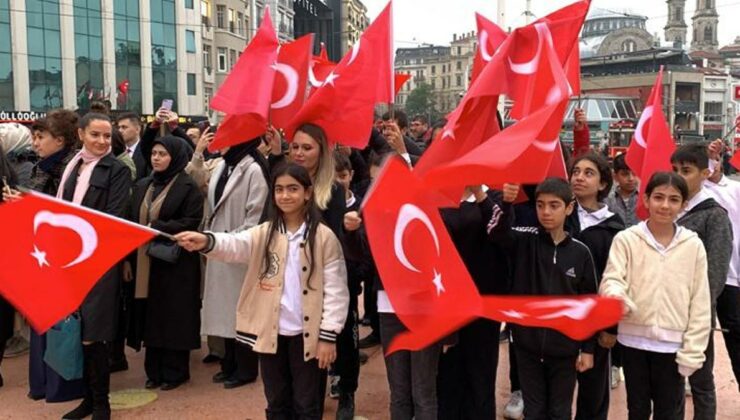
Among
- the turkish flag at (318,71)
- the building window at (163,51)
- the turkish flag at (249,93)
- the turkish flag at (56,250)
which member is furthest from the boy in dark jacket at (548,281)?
the building window at (163,51)

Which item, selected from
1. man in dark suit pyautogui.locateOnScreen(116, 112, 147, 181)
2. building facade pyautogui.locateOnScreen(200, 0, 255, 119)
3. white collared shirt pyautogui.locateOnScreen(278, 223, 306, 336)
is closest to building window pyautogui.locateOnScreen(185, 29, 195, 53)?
building facade pyautogui.locateOnScreen(200, 0, 255, 119)

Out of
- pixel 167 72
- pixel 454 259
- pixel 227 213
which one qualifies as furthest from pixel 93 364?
pixel 167 72

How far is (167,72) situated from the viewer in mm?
43875

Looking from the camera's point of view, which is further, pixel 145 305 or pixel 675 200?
pixel 145 305

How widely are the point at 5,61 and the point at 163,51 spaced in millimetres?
10176

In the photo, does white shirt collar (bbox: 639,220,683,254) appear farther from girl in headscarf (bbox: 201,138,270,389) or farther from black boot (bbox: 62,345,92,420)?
black boot (bbox: 62,345,92,420)

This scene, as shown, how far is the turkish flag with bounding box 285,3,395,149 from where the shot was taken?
436 cm

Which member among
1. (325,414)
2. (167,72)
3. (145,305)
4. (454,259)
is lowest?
(325,414)

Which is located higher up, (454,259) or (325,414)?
(454,259)

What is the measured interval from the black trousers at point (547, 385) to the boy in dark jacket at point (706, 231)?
80 cm

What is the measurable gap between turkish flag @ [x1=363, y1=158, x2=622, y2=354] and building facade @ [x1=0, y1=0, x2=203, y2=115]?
1378 inches

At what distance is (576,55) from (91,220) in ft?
11.3

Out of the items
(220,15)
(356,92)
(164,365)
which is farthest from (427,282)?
(220,15)

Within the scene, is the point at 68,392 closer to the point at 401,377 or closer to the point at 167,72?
the point at 401,377
